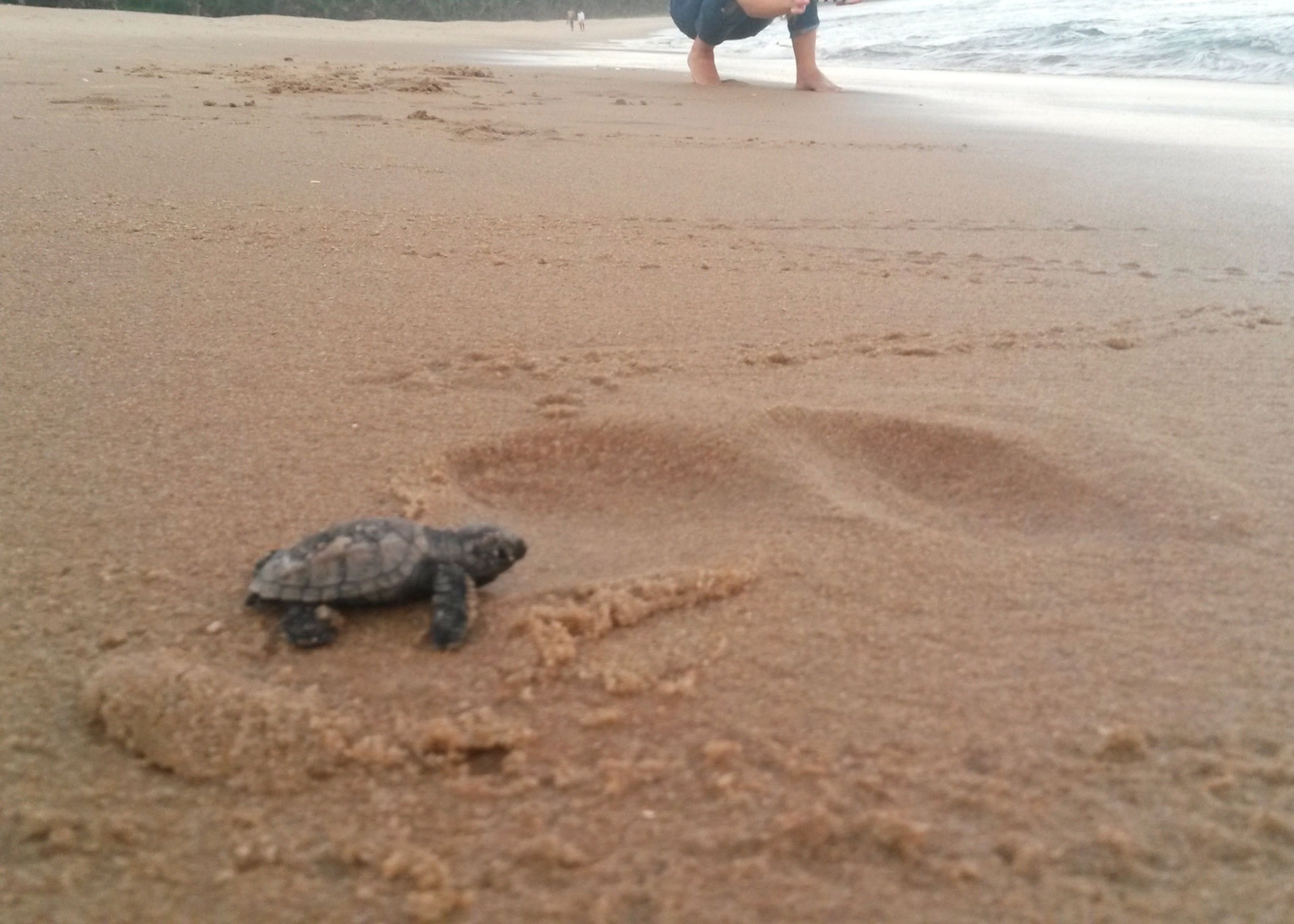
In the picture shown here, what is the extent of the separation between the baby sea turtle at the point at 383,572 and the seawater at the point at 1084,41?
10148mm

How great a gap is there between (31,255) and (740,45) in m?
15.1

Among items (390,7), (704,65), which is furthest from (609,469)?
(390,7)

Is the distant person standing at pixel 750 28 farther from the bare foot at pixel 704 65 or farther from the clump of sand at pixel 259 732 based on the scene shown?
the clump of sand at pixel 259 732

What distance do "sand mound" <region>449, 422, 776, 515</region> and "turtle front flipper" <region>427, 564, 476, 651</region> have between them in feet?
1.33

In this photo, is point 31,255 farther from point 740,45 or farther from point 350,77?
point 740,45

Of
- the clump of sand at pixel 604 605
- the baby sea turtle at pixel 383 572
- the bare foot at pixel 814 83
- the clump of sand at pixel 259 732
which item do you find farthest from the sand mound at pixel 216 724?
the bare foot at pixel 814 83

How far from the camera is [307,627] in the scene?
1423mm

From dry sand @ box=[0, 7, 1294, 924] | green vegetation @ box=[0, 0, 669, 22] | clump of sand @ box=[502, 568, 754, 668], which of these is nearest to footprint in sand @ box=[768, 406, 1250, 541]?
dry sand @ box=[0, 7, 1294, 924]

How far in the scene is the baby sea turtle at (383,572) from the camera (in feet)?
4.72

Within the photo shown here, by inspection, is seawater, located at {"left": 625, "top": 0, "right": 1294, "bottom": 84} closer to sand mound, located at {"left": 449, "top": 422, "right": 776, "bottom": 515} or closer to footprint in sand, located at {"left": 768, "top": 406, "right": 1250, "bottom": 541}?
footprint in sand, located at {"left": 768, "top": 406, "right": 1250, "bottom": 541}

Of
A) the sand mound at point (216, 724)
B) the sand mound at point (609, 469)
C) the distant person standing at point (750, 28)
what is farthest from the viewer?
the distant person standing at point (750, 28)

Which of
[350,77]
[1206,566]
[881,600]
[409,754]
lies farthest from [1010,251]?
[350,77]

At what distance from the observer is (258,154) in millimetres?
4379

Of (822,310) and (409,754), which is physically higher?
(822,310)
